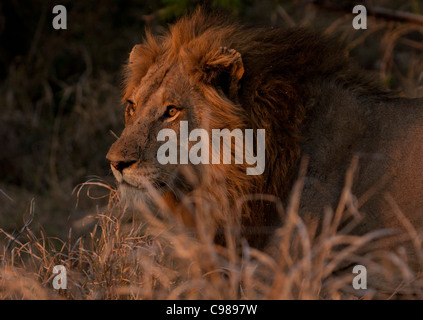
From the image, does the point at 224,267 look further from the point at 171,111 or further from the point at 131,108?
the point at 131,108

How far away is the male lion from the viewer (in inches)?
169

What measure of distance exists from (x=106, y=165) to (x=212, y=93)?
431cm

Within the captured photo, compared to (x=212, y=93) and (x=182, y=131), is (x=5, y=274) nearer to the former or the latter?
(x=182, y=131)

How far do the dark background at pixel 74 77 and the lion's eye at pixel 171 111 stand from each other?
2.92 m

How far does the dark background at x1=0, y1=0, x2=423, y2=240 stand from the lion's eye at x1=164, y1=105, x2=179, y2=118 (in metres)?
2.92

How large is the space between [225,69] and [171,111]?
0.50 m

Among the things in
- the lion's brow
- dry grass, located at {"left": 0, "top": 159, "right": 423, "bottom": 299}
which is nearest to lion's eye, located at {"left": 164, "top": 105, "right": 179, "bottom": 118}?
the lion's brow

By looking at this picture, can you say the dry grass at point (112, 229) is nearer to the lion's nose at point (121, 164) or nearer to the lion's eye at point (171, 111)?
the lion's nose at point (121, 164)

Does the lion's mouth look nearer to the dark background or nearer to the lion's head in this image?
the lion's head

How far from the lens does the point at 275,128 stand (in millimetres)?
4457

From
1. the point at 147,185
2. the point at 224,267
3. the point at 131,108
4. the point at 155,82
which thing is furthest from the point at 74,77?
the point at 224,267

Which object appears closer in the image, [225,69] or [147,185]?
[147,185]

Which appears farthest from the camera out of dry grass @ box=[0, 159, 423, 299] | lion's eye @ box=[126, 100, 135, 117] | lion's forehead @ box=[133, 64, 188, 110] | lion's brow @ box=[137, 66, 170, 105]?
lion's eye @ box=[126, 100, 135, 117]

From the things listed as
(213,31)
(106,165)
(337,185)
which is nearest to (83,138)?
(106,165)
